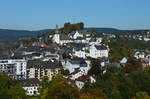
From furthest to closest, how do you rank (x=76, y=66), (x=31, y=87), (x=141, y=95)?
1. (x=76, y=66)
2. (x=31, y=87)
3. (x=141, y=95)

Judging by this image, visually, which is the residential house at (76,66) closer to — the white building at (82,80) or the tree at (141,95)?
the white building at (82,80)

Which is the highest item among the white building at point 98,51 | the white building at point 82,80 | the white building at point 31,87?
the white building at point 98,51

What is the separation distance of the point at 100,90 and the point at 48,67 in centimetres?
1430

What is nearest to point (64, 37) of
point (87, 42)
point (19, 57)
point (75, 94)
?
point (87, 42)

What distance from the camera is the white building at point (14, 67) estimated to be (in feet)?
149

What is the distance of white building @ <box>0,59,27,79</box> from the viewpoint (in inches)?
1784

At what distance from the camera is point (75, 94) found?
2800 centimetres

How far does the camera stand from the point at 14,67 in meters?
46.2

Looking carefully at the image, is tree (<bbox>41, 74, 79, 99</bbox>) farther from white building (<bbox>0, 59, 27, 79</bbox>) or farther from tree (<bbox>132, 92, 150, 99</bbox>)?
white building (<bbox>0, 59, 27, 79</bbox>)

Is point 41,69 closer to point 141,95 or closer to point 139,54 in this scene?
point 141,95

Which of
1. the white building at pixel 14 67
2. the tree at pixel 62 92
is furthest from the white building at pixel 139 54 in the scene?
the tree at pixel 62 92

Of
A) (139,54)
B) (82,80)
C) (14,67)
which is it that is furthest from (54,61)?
(139,54)

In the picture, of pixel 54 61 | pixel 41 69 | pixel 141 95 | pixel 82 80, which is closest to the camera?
pixel 141 95

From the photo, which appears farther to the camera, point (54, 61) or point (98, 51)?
point (98, 51)
